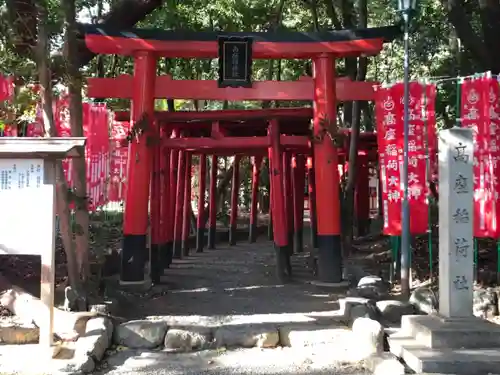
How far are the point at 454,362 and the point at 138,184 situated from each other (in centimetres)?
550

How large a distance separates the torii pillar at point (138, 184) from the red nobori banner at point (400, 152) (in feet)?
12.3

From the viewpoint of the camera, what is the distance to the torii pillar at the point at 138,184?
9.27 m

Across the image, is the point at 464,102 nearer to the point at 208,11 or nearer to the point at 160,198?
the point at 160,198

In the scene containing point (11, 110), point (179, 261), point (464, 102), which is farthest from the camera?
point (179, 261)

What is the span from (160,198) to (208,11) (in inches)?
260

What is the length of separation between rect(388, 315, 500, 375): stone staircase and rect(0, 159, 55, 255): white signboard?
402 cm

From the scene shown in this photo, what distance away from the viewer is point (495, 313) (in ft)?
26.8

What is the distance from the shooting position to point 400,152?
9055mm

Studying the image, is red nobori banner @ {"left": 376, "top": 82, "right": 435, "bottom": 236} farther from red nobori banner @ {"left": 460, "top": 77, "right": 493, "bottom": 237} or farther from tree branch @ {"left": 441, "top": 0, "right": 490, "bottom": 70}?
tree branch @ {"left": 441, "top": 0, "right": 490, "bottom": 70}

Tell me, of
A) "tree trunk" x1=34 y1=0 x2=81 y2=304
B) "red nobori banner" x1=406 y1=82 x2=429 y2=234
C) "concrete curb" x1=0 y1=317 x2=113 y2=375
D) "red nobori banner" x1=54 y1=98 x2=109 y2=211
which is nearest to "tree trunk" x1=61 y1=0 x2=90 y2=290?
"tree trunk" x1=34 y1=0 x2=81 y2=304

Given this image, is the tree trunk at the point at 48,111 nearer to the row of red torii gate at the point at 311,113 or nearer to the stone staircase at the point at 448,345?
the row of red torii gate at the point at 311,113

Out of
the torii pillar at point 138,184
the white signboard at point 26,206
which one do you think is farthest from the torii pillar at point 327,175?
the white signboard at point 26,206

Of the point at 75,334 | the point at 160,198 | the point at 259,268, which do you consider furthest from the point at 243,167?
the point at 75,334

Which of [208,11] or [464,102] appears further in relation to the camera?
[208,11]
